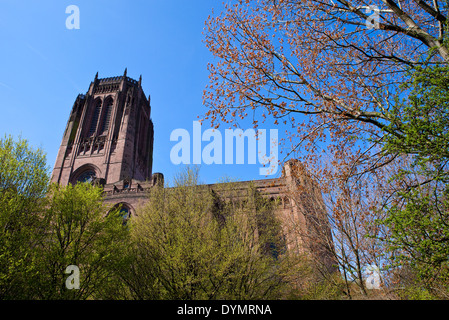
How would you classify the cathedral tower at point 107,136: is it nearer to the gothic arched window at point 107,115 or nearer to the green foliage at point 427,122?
the gothic arched window at point 107,115

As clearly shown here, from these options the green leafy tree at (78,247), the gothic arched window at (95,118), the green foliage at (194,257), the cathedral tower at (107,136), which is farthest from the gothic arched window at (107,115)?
the green foliage at (194,257)

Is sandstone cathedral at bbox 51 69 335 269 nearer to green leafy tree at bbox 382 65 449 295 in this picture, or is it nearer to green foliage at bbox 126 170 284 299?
green foliage at bbox 126 170 284 299

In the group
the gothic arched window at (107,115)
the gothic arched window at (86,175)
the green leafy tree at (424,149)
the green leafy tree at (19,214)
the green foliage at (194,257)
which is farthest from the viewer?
the gothic arched window at (107,115)

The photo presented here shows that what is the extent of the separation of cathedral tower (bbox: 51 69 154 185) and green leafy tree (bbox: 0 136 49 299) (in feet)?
71.4

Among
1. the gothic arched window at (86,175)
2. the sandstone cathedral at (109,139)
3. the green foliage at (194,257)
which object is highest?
the sandstone cathedral at (109,139)

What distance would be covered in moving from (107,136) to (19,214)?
3032 cm

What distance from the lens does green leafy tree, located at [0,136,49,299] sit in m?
9.98

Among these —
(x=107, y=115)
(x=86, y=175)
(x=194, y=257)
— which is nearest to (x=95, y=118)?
(x=107, y=115)

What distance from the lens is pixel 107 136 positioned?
40125mm

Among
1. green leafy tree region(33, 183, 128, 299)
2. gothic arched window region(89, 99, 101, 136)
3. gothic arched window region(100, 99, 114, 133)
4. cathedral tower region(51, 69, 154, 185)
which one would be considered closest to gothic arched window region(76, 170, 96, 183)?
cathedral tower region(51, 69, 154, 185)

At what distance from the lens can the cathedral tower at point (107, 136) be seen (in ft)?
122

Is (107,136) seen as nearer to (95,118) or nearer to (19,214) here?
(95,118)

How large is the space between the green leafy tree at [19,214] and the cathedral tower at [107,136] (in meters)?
21.8

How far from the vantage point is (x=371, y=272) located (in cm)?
1118
